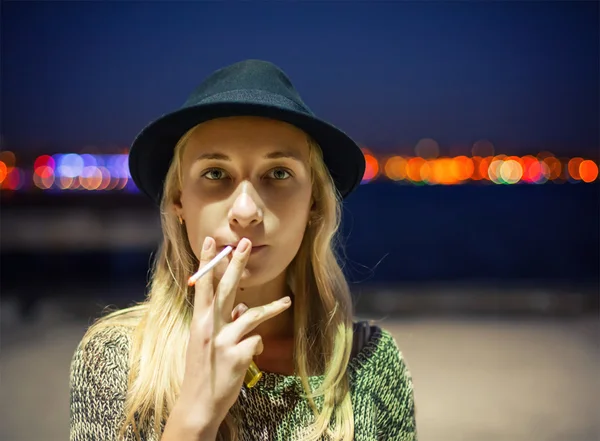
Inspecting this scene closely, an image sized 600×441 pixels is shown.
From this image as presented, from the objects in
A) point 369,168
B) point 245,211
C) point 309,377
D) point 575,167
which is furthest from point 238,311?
point 575,167

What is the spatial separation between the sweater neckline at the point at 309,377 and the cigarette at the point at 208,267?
283 mm

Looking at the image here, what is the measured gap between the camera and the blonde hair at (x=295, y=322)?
3.51ft

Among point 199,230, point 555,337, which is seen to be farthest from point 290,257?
point 555,337

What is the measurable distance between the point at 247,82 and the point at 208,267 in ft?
1.12

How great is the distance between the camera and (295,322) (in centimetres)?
126

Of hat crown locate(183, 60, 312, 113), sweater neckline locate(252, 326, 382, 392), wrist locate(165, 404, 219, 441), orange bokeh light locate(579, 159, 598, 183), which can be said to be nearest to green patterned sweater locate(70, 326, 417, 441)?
sweater neckline locate(252, 326, 382, 392)

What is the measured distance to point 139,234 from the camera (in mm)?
7027

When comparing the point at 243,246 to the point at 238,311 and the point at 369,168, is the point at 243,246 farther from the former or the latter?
the point at 369,168

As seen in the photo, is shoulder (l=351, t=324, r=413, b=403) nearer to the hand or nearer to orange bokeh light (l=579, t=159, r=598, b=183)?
the hand

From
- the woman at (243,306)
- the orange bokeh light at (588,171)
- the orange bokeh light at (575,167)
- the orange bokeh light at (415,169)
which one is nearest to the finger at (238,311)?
the woman at (243,306)

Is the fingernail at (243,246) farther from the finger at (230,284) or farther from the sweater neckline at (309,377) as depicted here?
the sweater neckline at (309,377)

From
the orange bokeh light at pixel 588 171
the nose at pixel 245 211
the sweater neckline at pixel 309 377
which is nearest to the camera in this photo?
the nose at pixel 245 211

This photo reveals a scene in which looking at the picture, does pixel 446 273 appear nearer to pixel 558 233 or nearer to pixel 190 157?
pixel 558 233

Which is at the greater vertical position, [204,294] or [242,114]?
[242,114]
